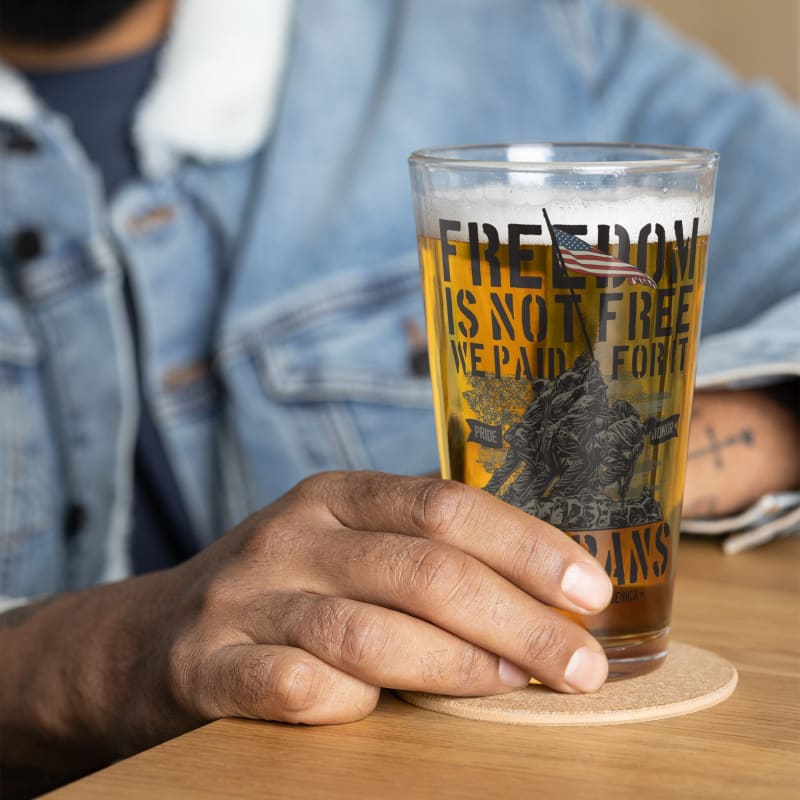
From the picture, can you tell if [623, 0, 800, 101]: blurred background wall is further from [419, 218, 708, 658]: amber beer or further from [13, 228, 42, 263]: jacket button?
[419, 218, 708, 658]: amber beer

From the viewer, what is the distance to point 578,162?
0.47 metres

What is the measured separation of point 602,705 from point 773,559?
302mm

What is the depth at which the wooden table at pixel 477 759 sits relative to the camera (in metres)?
0.39

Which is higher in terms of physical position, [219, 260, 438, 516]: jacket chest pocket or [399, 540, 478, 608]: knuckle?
[399, 540, 478, 608]: knuckle

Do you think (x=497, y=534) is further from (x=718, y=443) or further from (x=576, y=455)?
(x=718, y=443)

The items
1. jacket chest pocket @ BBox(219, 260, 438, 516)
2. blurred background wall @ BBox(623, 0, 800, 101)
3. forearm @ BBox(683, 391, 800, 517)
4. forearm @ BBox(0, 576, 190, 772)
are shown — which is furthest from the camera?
blurred background wall @ BBox(623, 0, 800, 101)

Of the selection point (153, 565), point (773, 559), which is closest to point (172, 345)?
point (153, 565)

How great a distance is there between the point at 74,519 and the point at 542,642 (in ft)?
3.07

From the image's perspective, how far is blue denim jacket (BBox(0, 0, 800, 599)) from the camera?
1227 millimetres

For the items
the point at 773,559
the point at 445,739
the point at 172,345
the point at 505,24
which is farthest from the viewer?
the point at 505,24

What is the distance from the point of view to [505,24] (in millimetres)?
1359

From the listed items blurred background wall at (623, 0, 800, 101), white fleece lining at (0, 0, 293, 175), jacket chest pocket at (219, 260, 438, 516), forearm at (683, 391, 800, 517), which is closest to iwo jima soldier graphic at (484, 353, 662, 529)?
forearm at (683, 391, 800, 517)

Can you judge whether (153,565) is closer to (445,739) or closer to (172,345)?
(172,345)

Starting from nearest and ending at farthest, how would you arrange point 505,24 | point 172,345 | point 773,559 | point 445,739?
1. point 445,739
2. point 773,559
3. point 172,345
4. point 505,24
